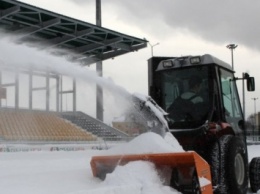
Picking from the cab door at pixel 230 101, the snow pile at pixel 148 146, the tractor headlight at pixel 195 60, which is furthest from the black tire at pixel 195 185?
the tractor headlight at pixel 195 60

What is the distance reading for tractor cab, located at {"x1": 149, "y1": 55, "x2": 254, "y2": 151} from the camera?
7.55m

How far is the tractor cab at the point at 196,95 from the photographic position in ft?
24.8

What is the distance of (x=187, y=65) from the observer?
25.7 feet

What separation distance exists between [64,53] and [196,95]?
29.8ft

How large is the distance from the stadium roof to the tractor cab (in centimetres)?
784

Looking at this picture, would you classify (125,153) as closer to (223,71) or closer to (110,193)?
(110,193)

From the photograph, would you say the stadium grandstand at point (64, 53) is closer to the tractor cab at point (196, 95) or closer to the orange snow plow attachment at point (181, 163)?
the tractor cab at point (196, 95)

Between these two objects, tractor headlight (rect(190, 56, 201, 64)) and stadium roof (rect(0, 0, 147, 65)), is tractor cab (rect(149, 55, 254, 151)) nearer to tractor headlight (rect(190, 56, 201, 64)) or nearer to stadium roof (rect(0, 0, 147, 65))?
tractor headlight (rect(190, 56, 201, 64))

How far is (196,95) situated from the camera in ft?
25.5

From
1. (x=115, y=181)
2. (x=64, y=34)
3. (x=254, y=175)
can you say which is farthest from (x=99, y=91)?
(x=64, y=34)

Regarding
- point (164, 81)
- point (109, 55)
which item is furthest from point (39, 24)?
point (164, 81)

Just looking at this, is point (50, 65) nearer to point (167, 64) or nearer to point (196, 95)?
point (167, 64)

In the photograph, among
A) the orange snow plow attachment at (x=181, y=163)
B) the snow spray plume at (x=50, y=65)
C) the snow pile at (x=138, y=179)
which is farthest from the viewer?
the snow spray plume at (x=50, y=65)

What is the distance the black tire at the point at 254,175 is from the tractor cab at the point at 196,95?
0.63 m
